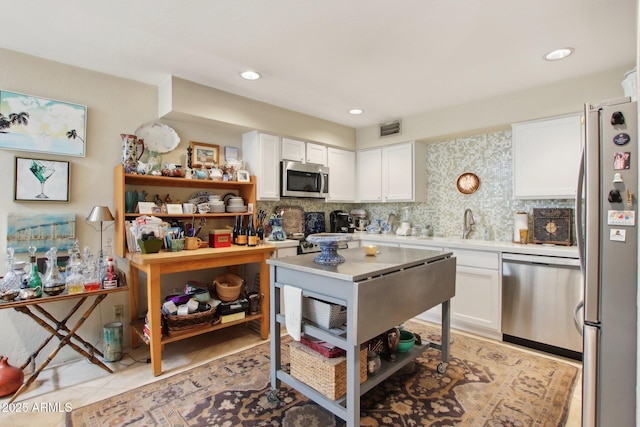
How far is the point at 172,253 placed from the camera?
104 inches

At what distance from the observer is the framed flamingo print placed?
94.1 inches

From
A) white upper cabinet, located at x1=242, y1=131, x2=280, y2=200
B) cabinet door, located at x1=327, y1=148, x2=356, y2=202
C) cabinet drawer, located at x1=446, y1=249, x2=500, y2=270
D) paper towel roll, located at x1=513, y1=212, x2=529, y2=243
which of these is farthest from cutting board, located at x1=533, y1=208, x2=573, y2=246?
white upper cabinet, located at x1=242, y1=131, x2=280, y2=200

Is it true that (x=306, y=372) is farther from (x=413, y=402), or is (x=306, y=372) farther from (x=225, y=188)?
(x=225, y=188)

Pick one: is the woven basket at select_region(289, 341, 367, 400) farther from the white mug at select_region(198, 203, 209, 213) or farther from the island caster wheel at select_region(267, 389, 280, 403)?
the white mug at select_region(198, 203, 209, 213)

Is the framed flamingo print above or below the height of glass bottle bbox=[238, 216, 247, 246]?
above

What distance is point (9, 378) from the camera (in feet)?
6.91

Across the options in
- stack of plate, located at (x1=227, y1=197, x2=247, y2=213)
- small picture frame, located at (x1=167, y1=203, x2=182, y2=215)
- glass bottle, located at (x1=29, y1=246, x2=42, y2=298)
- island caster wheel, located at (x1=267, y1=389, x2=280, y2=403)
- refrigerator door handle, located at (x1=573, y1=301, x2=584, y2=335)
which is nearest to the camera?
refrigerator door handle, located at (x1=573, y1=301, x2=584, y2=335)

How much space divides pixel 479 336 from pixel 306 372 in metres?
2.08

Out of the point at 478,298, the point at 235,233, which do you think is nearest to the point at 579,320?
the point at 478,298

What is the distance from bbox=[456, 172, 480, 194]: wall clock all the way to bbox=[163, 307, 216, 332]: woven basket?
3.18 m

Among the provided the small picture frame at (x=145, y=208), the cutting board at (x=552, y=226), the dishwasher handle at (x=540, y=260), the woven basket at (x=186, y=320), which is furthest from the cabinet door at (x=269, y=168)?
the cutting board at (x=552, y=226)

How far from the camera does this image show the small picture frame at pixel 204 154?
3338 millimetres

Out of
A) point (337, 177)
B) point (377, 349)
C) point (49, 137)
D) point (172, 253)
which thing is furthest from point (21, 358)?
point (337, 177)

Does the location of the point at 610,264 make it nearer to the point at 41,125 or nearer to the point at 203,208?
the point at 203,208
